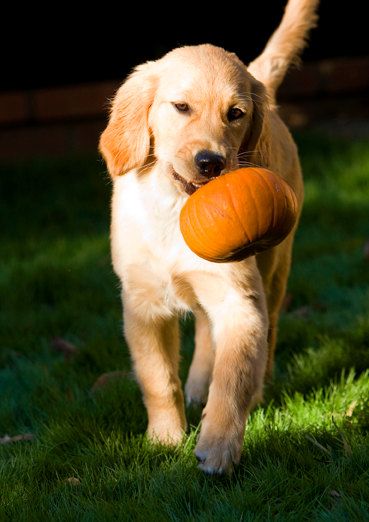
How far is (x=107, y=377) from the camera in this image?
345 cm

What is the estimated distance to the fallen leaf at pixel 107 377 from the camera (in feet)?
11.1

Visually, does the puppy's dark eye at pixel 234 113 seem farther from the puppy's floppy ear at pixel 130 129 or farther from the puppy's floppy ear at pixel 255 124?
the puppy's floppy ear at pixel 130 129

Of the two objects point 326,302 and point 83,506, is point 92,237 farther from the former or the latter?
point 83,506

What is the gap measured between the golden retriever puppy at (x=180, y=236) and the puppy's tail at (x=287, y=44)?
69 cm

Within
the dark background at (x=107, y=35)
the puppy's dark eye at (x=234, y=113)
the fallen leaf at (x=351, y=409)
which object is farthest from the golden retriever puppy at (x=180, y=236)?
the dark background at (x=107, y=35)

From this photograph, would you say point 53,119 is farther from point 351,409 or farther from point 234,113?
point 351,409

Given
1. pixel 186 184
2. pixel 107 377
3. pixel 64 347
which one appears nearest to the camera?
pixel 186 184

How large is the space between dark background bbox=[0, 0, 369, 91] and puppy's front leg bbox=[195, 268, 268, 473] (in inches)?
214

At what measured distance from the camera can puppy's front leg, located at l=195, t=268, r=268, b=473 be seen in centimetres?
258

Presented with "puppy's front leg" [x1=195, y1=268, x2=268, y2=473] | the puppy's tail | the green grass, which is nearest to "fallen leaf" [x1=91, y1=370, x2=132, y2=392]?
Result: the green grass

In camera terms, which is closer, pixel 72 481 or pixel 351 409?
pixel 72 481

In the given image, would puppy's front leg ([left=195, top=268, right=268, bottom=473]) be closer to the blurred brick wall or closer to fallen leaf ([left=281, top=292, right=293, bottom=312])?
fallen leaf ([left=281, top=292, right=293, bottom=312])

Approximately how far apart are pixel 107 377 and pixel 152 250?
0.72 m

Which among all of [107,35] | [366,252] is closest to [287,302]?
[366,252]
